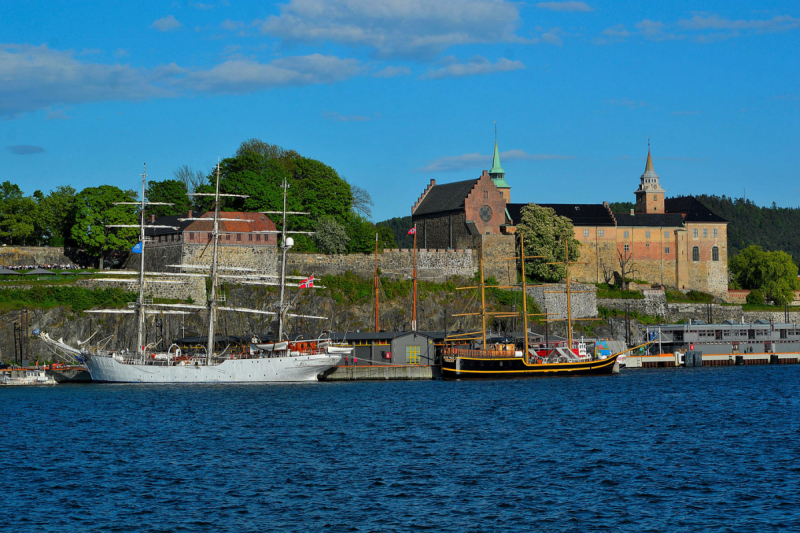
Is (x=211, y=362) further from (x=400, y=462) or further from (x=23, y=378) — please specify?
(x=400, y=462)

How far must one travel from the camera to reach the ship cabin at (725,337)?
92375 millimetres

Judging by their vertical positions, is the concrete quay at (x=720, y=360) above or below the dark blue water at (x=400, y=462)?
above

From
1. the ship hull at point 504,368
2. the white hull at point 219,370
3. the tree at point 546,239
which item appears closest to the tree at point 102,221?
the white hull at point 219,370

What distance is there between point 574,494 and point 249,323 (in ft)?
171

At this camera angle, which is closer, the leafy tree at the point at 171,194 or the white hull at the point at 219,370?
the white hull at the point at 219,370

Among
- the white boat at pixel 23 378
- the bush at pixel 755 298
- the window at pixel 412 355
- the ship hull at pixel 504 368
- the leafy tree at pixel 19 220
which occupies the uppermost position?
the leafy tree at pixel 19 220

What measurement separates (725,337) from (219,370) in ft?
172

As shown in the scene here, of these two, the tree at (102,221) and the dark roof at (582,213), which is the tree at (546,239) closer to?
the dark roof at (582,213)

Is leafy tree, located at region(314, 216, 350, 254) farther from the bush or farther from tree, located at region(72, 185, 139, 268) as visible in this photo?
the bush

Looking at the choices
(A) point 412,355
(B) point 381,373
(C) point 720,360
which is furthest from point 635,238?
(B) point 381,373

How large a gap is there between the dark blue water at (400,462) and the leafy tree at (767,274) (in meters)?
57.6

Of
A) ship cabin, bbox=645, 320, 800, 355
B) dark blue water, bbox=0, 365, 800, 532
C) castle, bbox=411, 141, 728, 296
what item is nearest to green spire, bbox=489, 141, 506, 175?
castle, bbox=411, 141, 728, 296

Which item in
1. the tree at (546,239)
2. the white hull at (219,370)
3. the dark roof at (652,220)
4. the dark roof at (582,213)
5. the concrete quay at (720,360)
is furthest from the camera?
the dark roof at (652,220)

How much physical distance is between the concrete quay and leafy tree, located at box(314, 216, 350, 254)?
92.9ft
